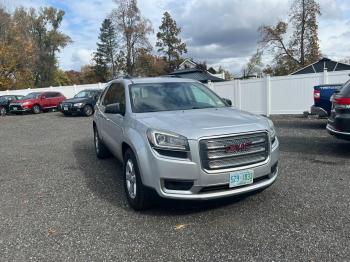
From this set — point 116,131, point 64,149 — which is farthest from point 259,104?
point 116,131

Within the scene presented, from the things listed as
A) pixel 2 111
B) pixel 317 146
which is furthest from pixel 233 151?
pixel 2 111

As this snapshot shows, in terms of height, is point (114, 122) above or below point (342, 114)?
above

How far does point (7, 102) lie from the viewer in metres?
26.0

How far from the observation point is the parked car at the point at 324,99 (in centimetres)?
1078

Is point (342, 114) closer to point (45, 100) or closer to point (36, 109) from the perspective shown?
point (36, 109)

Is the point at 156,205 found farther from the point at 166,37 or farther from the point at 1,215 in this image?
the point at 166,37

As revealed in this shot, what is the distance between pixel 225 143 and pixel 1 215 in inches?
122

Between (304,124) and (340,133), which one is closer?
(340,133)

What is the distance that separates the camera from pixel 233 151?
4.08m

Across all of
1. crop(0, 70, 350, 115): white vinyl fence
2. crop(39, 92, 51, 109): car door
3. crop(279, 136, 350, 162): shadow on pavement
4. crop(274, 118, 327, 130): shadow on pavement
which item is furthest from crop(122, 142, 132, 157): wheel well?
crop(39, 92, 51, 109): car door

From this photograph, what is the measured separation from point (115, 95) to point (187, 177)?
2.88 m

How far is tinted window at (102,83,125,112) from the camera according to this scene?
5.66 metres

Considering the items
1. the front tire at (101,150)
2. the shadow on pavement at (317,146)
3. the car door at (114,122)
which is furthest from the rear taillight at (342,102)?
the front tire at (101,150)

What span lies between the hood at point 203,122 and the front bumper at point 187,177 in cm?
21
